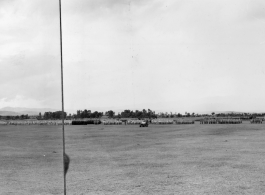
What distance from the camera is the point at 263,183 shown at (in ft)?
33.8

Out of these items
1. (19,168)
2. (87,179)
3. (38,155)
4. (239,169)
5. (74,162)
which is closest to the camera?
(87,179)

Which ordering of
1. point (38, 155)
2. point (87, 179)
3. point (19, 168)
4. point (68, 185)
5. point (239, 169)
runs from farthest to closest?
point (38, 155) < point (19, 168) < point (239, 169) < point (87, 179) < point (68, 185)

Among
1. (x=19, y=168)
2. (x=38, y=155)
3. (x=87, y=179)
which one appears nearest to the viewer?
(x=87, y=179)

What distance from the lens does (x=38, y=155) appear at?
18.1 m

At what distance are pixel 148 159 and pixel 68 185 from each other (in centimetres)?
595

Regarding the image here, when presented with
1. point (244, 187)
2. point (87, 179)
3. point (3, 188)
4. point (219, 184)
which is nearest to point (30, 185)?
point (3, 188)

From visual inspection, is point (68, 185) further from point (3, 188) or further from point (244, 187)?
point (244, 187)

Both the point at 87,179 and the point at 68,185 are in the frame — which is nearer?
the point at 68,185

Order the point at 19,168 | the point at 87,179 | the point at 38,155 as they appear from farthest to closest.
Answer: the point at 38,155 → the point at 19,168 → the point at 87,179

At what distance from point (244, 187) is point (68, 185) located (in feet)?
17.7

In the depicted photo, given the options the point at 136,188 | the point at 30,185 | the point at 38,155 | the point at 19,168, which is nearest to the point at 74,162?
the point at 19,168

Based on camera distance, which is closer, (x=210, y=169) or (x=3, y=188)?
(x=3, y=188)

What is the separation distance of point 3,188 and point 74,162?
5.40 m

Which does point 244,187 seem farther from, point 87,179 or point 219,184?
point 87,179
